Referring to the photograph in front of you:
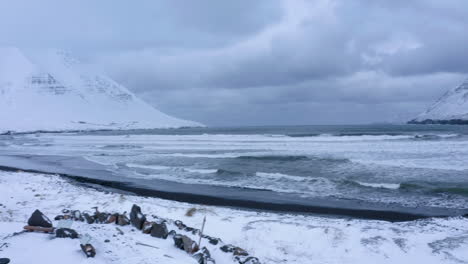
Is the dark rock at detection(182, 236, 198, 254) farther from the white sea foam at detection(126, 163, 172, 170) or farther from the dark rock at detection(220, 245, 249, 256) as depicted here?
the white sea foam at detection(126, 163, 172, 170)

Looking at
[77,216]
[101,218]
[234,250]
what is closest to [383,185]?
[234,250]

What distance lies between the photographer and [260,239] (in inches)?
377

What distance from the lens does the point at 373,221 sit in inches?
451

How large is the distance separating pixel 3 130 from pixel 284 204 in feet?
550

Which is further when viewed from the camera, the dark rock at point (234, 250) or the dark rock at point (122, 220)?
the dark rock at point (122, 220)

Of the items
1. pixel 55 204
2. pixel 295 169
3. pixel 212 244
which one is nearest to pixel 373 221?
pixel 212 244

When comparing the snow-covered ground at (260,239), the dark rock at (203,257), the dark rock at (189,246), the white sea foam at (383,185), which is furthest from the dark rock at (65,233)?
the white sea foam at (383,185)

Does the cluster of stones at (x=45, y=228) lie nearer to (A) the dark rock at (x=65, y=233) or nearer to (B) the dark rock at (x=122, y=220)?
(A) the dark rock at (x=65, y=233)

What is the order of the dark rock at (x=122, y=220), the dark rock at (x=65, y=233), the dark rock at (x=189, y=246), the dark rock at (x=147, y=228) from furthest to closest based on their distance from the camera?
1. the dark rock at (x=122, y=220)
2. the dark rock at (x=147, y=228)
3. the dark rock at (x=189, y=246)
4. the dark rock at (x=65, y=233)

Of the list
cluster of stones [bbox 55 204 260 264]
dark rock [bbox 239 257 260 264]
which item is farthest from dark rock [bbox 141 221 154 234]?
dark rock [bbox 239 257 260 264]

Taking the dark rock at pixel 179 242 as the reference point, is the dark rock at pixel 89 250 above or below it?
above

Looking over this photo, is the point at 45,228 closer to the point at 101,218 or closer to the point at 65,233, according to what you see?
the point at 65,233

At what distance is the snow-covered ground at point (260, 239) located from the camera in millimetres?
6840

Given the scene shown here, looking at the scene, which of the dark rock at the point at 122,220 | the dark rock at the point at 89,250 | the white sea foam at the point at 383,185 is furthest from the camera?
the white sea foam at the point at 383,185
